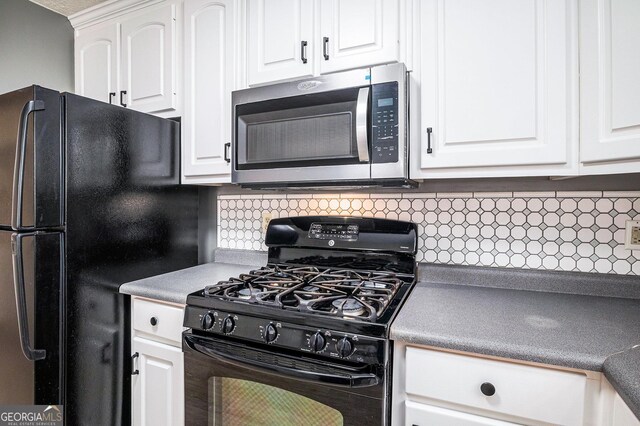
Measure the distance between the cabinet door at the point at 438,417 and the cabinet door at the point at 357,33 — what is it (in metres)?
1.18

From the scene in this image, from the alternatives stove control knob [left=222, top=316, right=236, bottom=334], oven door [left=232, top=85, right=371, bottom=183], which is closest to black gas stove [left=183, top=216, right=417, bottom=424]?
stove control knob [left=222, top=316, right=236, bottom=334]

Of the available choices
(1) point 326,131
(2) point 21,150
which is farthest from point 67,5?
(1) point 326,131

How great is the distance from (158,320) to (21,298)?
18.4 inches

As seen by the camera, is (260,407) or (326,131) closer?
(260,407)

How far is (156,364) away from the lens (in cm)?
141

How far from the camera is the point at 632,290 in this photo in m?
1.24

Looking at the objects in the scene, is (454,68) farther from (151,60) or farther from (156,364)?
(156,364)

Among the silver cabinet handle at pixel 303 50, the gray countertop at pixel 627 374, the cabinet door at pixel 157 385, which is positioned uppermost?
the silver cabinet handle at pixel 303 50

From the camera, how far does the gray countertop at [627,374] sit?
639mm

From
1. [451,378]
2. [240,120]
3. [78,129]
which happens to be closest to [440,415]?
[451,378]

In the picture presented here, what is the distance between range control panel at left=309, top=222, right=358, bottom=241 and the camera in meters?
1.60

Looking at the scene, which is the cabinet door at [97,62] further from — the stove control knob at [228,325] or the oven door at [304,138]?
the stove control knob at [228,325]

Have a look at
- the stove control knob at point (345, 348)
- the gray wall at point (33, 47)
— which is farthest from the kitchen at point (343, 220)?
the gray wall at point (33, 47)

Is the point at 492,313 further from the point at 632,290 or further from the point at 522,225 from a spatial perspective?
the point at 632,290
